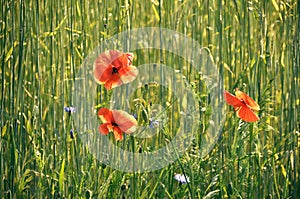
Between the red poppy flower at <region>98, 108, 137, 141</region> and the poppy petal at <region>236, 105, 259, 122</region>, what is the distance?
248 mm

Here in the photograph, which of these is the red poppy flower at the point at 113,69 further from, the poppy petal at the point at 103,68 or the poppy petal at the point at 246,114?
the poppy petal at the point at 246,114

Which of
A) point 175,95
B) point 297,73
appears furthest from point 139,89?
point 297,73

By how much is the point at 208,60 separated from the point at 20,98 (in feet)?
1.89

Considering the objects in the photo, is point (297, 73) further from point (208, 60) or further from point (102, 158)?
point (102, 158)

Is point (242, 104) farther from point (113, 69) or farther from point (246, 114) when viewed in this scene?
point (113, 69)

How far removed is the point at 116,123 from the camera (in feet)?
4.64

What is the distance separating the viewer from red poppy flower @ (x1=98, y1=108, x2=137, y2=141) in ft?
4.61

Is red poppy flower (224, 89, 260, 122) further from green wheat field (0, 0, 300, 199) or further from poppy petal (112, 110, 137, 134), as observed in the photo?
poppy petal (112, 110, 137, 134)

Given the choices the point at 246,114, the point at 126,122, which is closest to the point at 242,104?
the point at 246,114

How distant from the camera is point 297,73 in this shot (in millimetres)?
1839

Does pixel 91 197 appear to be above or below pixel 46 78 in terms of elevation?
below

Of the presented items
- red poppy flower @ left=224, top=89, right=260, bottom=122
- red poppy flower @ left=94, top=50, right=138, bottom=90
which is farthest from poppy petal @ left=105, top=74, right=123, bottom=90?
red poppy flower @ left=224, top=89, right=260, bottom=122

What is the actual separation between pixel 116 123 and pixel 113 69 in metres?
0.13

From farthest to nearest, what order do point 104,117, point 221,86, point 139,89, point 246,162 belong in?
point 139,89, point 221,86, point 246,162, point 104,117
